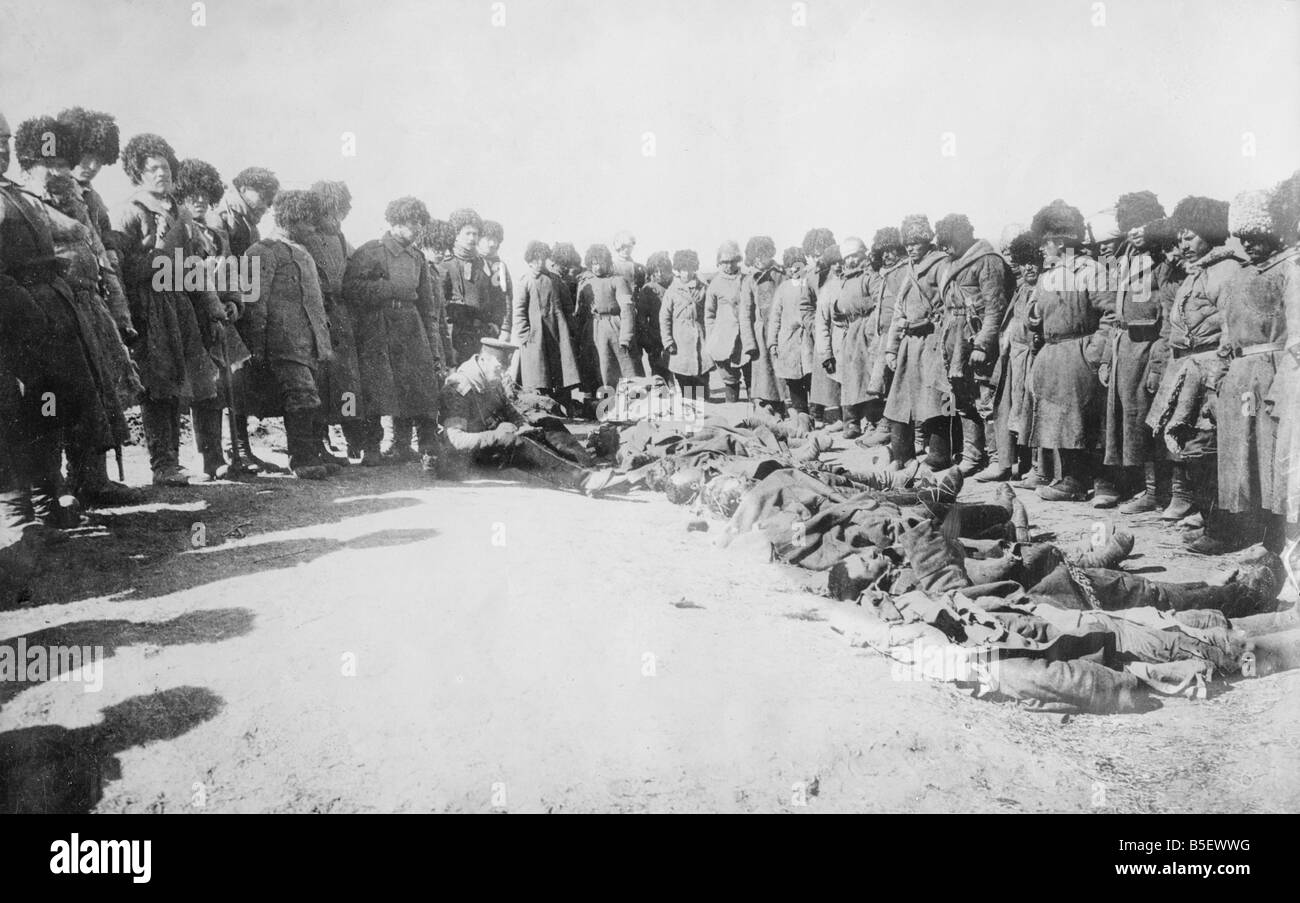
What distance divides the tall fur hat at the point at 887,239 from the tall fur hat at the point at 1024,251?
1.07m

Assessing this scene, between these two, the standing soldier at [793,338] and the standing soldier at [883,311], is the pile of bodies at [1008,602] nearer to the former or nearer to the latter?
the standing soldier at [883,311]

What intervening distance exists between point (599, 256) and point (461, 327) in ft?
8.53

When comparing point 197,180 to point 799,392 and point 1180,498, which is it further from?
point 1180,498

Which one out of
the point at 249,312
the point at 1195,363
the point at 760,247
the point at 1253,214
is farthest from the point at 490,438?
the point at 760,247

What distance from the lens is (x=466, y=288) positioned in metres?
9.43

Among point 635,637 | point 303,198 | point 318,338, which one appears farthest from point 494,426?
point 635,637

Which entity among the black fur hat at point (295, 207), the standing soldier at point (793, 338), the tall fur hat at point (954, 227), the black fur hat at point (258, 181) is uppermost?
the black fur hat at point (258, 181)

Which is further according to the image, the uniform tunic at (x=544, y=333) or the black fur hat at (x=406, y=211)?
the uniform tunic at (x=544, y=333)

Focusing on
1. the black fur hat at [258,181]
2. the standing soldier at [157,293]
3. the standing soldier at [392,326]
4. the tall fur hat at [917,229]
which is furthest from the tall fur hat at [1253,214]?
the black fur hat at [258,181]

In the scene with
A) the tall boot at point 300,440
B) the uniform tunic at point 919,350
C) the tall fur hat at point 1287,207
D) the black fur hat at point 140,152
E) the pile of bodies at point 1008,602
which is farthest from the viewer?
the uniform tunic at point 919,350

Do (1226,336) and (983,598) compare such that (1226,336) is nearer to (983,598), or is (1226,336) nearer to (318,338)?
(983,598)

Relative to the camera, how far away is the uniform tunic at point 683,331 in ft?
37.0

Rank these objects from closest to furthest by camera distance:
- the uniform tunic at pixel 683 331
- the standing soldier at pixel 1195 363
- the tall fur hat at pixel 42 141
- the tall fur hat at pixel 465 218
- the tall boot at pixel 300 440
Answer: the tall fur hat at pixel 42 141
the standing soldier at pixel 1195 363
the tall boot at pixel 300 440
the tall fur hat at pixel 465 218
the uniform tunic at pixel 683 331

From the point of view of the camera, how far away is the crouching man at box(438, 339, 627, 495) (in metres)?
6.21
